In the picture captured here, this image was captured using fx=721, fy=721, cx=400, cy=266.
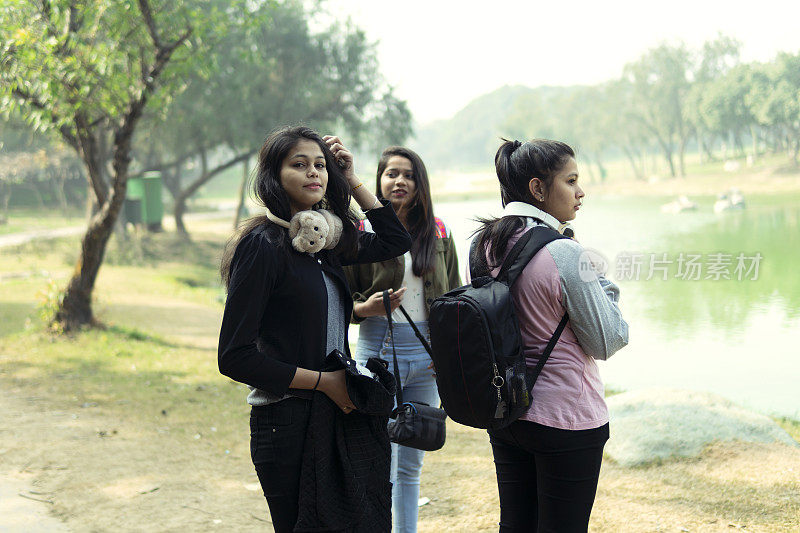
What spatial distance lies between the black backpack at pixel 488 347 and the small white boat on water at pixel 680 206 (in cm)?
1775

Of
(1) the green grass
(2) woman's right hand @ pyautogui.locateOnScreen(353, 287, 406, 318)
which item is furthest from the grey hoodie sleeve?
(1) the green grass

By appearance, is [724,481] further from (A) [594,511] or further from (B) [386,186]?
(B) [386,186]

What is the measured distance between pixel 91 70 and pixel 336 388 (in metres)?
6.24

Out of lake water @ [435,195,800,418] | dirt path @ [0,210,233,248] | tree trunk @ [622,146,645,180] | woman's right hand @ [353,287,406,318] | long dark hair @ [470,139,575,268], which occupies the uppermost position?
tree trunk @ [622,146,645,180]

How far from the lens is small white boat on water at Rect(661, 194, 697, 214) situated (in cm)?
1814

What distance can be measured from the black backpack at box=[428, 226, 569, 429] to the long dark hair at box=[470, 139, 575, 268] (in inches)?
2.5

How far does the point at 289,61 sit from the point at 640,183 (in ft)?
34.3

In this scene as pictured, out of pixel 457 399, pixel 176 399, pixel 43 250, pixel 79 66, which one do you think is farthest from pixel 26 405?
pixel 43 250

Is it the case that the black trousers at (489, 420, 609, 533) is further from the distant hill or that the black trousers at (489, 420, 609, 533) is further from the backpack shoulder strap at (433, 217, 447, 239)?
the distant hill

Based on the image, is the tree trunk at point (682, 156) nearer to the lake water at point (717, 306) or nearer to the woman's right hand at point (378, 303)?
the lake water at point (717, 306)

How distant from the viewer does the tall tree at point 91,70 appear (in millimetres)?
6562

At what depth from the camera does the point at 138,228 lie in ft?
63.7

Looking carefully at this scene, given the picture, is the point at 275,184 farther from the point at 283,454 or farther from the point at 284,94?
the point at 284,94

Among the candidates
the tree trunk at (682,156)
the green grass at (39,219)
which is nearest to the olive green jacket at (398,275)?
the tree trunk at (682,156)
